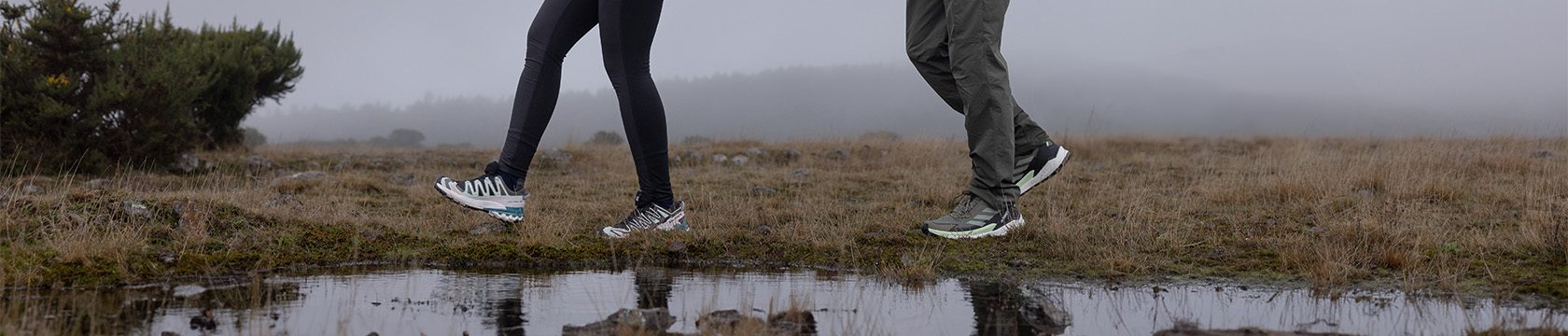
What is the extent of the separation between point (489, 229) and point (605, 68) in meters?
0.81

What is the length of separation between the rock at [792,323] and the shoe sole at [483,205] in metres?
1.87

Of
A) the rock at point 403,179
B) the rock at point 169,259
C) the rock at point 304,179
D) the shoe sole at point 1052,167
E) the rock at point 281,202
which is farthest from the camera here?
the rock at point 403,179

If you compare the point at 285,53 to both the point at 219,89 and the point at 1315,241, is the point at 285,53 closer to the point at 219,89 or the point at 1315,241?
the point at 219,89

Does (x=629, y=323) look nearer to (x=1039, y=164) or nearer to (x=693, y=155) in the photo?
(x=1039, y=164)

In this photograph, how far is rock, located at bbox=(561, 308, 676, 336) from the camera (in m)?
1.99

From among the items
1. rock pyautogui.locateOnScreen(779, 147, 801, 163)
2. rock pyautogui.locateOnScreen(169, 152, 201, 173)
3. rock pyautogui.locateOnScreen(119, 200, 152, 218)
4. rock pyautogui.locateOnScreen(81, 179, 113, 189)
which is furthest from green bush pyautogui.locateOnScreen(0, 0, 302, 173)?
rock pyautogui.locateOnScreen(779, 147, 801, 163)

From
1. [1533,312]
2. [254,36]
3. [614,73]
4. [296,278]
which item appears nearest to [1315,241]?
[1533,312]

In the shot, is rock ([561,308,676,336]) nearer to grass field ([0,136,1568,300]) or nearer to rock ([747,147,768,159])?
grass field ([0,136,1568,300])

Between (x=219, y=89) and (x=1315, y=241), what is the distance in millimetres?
12145

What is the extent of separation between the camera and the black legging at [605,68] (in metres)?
3.50

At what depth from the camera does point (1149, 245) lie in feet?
10.8

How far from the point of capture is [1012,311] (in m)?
2.33

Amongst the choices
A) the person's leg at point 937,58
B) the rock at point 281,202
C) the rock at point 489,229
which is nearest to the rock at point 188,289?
the rock at point 489,229

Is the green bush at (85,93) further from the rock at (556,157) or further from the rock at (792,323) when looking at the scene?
the rock at (792,323)
